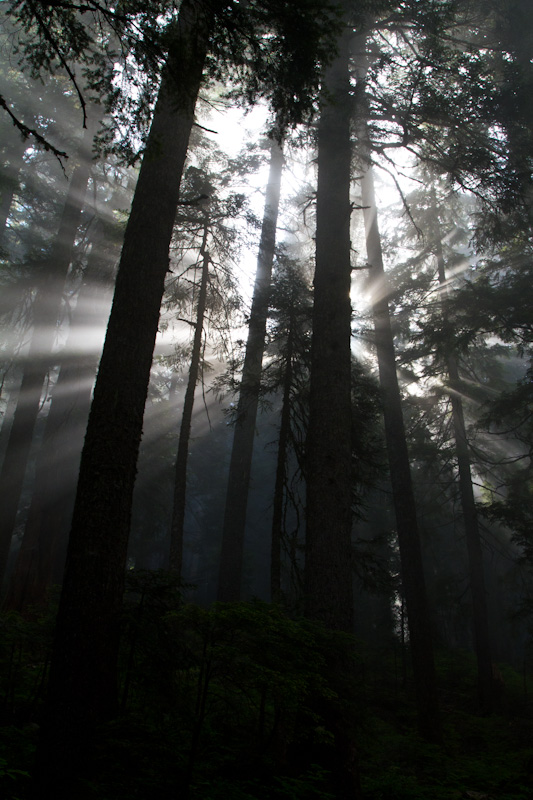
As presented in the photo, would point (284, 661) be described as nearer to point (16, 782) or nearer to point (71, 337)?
point (16, 782)

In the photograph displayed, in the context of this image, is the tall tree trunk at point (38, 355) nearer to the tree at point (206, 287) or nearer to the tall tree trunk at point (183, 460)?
the tree at point (206, 287)

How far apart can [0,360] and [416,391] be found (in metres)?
17.8

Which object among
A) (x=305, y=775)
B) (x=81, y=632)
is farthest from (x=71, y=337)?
(x=305, y=775)

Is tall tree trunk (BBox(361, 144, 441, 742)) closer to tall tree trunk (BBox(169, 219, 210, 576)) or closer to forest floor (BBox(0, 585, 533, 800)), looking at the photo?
forest floor (BBox(0, 585, 533, 800))

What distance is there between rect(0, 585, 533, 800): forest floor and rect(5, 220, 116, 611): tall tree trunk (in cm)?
852

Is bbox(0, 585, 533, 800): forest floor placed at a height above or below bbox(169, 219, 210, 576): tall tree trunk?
below

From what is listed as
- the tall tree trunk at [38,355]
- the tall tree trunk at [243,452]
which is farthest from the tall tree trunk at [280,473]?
the tall tree trunk at [38,355]

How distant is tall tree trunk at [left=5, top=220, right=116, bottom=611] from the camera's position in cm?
1358

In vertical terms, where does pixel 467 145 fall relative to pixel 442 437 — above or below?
above

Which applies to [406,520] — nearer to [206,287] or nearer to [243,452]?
[243,452]

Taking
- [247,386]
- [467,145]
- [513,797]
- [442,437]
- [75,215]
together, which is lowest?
[513,797]

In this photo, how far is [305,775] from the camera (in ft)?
14.3

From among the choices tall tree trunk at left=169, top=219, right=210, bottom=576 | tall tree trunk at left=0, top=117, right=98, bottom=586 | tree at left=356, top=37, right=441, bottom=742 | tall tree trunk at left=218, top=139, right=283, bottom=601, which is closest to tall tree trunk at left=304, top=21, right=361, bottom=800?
tree at left=356, top=37, right=441, bottom=742

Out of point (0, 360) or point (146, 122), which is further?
point (0, 360)
